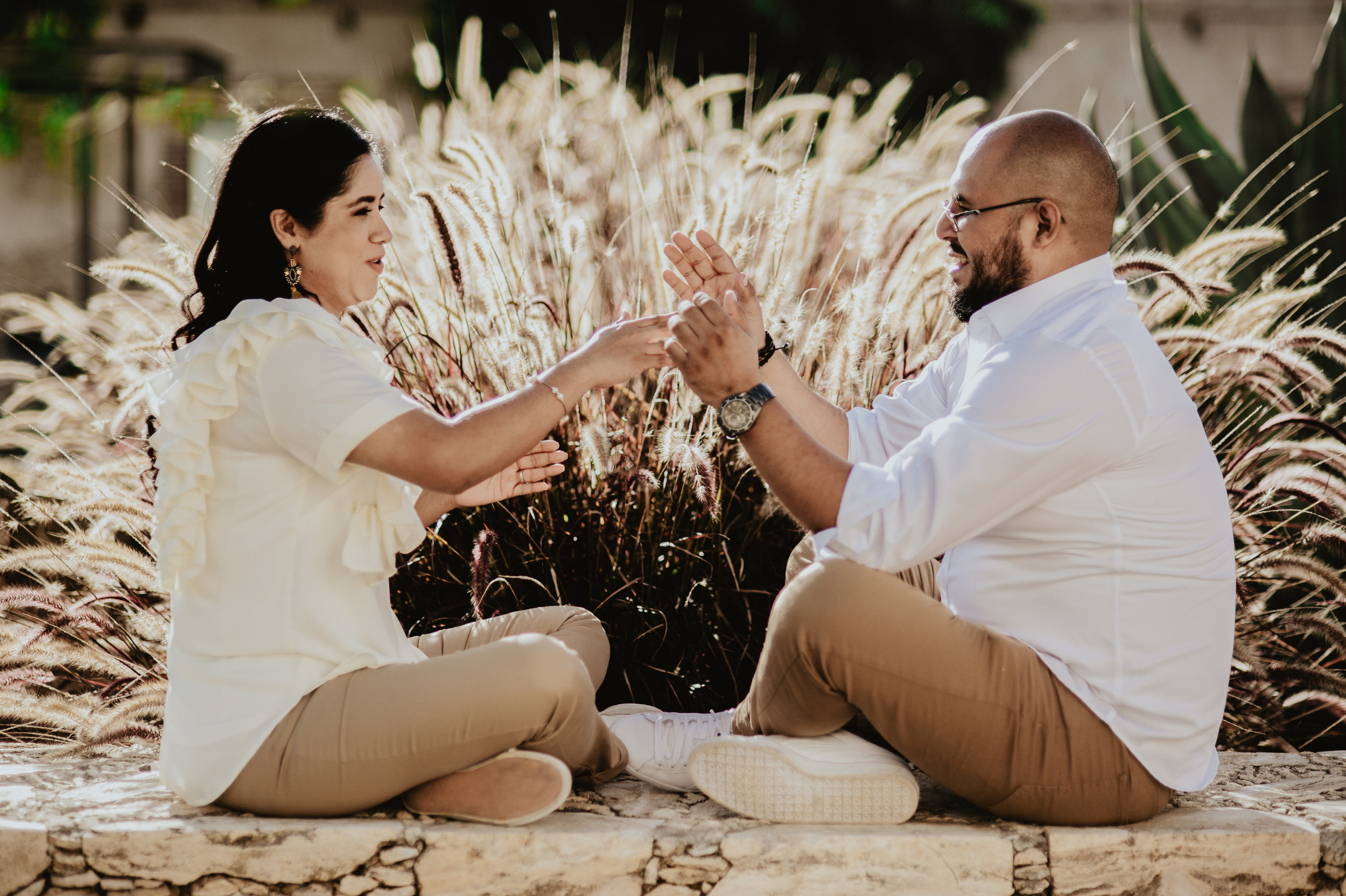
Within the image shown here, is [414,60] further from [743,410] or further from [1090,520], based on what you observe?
[1090,520]

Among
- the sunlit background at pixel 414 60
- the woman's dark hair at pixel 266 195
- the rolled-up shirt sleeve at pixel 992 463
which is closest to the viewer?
the rolled-up shirt sleeve at pixel 992 463

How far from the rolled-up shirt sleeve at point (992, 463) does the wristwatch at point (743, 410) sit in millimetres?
186

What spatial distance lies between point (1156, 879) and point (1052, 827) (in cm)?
18

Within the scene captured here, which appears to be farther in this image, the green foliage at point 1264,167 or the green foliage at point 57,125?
the green foliage at point 57,125

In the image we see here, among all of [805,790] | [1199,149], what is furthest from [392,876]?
[1199,149]

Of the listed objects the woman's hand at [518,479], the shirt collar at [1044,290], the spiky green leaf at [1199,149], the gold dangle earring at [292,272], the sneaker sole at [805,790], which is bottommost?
the sneaker sole at [805,790]

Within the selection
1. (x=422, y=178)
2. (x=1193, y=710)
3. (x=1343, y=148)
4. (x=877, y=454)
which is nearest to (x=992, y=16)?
(x=1343, y=148)

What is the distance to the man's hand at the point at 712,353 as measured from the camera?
1849mm

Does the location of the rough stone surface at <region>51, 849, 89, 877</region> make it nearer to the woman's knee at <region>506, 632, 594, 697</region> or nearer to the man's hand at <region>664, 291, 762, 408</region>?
the woman's knee at <region>506, 632, 594, 697</region>

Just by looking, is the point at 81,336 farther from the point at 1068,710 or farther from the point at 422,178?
the point at 1068,710

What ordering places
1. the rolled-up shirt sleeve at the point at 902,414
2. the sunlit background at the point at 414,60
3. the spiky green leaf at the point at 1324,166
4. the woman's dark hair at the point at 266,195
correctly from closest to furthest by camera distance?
the woman's dark hair at the point at 266,195
the rolled-up shirt sleeve at the point at 902,414
the spiky green leaf at the point at 1324,166
the sunlit background at the point at 414,60

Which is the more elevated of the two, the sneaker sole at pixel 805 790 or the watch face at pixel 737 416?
the watch face at pixel 737 416

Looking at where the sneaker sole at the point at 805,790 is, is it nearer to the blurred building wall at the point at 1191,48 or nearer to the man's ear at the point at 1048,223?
the man's ear at the point at 1048,223

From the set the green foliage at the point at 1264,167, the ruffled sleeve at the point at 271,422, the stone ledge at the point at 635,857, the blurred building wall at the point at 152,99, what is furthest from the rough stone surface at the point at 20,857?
the blurred building wall at the point at 152,99
